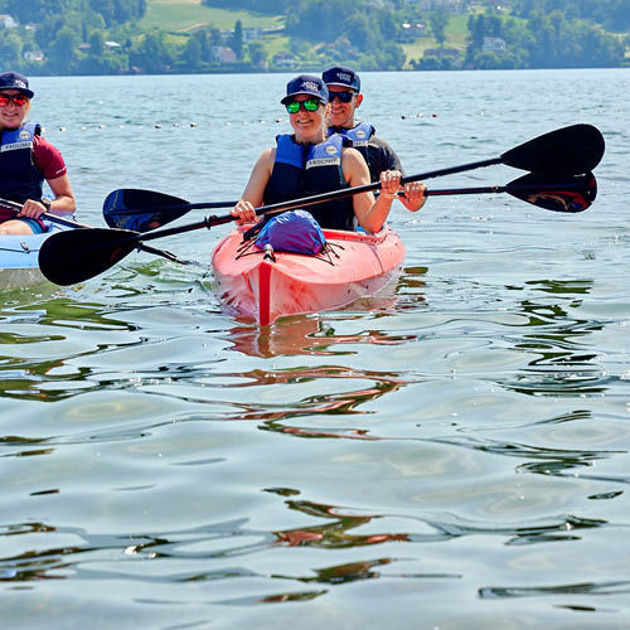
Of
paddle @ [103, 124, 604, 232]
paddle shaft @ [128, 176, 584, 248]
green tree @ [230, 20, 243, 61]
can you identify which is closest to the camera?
paddle shaft @ [128, 176, 584, 248]

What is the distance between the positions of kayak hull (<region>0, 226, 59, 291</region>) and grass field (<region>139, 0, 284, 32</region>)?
150817 mm

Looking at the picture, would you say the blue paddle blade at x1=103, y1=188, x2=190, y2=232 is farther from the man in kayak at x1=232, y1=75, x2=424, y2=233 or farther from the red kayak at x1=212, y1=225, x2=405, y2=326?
the man in kayak at x1=232, y1=75, x2=424, y2=233

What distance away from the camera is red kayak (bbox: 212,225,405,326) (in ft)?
23.0

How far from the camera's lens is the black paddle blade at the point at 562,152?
28.3 ft

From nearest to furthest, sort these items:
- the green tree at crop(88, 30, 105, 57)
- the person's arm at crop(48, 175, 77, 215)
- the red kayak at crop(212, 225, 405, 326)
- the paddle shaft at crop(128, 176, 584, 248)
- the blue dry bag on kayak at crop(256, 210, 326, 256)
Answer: the red kayak at crop(212, 225, 405, 326), the blue dry bag on kayak at crop(256, 210, 326, 256), the paddle shaft at crop(128, 176, 584, 248), the person's arm at crop(48, 175, 77, 215), the green tree at crop(88, 30, 105, 57)

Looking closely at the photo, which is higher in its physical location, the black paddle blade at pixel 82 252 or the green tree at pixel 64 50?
the green tree at pixel 64 50

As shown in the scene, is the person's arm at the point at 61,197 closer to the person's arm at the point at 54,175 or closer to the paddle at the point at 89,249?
the person's arm at the point at 54,175

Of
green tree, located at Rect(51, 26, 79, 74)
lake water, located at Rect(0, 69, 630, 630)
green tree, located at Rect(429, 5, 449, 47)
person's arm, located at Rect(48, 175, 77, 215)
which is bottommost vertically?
lake water, located at Rect(0, 69, 630, 630)

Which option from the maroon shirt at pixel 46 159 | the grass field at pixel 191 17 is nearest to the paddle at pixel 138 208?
the maroon shirt at pixel 46 159

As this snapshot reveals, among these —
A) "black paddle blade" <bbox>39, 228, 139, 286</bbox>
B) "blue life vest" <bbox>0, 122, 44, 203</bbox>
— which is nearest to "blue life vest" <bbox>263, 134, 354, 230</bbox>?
"black paddle blade" <bbox>39, 228, 139, 286</bbox>

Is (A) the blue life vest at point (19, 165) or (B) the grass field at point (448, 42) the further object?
(B) the grass field at point (448, 42)

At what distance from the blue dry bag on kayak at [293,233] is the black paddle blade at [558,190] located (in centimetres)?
202

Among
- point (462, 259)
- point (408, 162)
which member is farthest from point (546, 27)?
point (462, 259)

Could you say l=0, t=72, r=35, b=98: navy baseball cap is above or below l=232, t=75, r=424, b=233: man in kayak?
above
